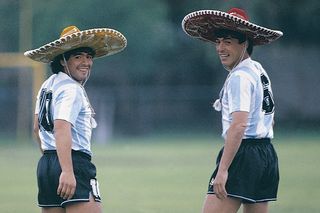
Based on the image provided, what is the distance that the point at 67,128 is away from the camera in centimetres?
725

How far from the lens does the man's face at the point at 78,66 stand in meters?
7.58

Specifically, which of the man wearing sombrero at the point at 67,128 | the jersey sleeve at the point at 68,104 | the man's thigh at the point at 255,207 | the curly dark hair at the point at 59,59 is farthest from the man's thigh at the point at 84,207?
the man's thigh at the point at 255,207

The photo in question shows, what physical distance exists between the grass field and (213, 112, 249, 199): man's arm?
5.33m

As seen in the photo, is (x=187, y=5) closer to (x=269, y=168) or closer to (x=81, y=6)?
(x=81, y=6)

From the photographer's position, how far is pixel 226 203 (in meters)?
7.44

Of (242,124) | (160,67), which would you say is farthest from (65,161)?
(160,67)

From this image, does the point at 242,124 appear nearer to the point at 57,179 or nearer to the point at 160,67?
the point at 57,179

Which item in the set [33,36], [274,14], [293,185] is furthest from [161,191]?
[274,14]

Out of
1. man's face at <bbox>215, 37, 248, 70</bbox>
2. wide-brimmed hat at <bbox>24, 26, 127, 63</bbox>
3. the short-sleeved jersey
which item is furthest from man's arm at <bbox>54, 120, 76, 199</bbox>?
man's face at <bbox>215, 37, 248, 70</bbox>

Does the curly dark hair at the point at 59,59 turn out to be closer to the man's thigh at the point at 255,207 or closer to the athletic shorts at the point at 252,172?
the athletic shorts at the point at 252,172

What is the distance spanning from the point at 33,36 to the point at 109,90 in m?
3.35

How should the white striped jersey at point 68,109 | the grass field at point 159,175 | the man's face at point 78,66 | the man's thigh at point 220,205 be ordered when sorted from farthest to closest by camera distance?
1. the grass field at point 159,175
2. the man's face at point 78,66
3. the man's thigh at point 220,205
4. the white striped jersey at point 68,109

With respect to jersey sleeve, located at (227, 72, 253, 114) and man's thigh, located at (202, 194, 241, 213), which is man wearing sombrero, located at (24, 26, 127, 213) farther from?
jersey sleeve, located at (227, 72, 253, 114)

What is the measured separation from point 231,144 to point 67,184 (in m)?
1.05
